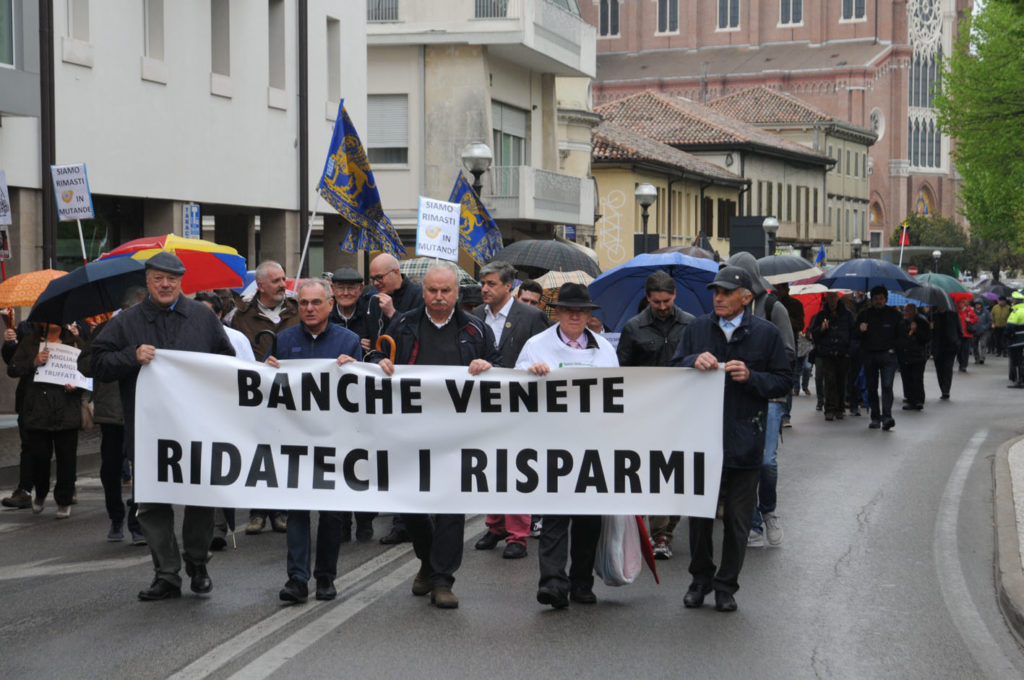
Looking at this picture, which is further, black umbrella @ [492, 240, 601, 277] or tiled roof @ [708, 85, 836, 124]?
tiled roof @ [708, 85, 836, 124]

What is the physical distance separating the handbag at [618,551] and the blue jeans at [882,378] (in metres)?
12.7

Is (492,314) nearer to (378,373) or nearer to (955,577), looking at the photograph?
(378,373)

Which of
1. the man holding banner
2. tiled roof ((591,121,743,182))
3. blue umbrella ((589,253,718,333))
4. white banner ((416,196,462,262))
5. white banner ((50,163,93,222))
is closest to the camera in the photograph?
the man holding banner

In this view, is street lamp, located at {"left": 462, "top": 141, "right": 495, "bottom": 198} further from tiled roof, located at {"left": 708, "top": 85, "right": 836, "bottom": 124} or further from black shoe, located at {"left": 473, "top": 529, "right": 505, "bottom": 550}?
tiled roof, located at {"left": 708, "top": 85, "right": 836, "bottom": 124}

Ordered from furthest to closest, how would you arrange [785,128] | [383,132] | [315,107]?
[785,128] → [383,132] → [315,107]

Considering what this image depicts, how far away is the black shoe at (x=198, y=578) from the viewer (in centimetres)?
857

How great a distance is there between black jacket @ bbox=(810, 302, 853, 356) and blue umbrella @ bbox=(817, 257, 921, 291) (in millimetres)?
698

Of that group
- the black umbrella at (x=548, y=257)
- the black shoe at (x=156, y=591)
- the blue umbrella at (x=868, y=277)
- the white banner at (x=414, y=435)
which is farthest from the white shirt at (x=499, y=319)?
the blue umbrella at (x=868, y=277)

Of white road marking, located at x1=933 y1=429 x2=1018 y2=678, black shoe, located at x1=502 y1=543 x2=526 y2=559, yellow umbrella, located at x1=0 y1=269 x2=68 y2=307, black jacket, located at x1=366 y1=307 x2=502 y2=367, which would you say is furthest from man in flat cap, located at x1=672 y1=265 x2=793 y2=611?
yellow umbrella, located at x1=0 y1=269 x2=68 y2=307

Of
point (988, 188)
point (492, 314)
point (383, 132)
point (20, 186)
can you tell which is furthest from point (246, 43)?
point (988, 188)

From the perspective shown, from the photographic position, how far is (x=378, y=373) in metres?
8.57

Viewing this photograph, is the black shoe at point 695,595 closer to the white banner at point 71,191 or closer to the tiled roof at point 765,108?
the white banner at point 71,191

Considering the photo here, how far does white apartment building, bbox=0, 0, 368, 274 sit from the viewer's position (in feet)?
65.1

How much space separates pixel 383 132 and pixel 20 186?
19.0 meters
